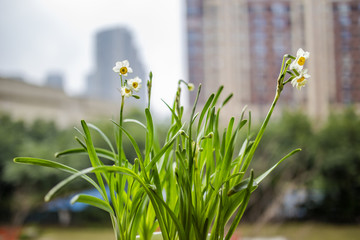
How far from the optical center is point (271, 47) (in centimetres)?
765

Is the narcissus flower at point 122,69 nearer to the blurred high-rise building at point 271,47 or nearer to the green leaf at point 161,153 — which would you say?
the green leaf at point 161,153

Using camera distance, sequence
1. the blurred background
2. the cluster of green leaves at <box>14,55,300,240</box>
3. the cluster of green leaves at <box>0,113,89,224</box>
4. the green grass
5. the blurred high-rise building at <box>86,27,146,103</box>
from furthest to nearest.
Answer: the blurred high-rise building at <box>86,27,146,103</box> → the cluster of green leaves at <box>0,113,89,224</box> → the blurred background → the green grass → the cluster of green leaves at <box>14,55,300,240</box>

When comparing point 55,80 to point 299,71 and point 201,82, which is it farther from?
point 299,71

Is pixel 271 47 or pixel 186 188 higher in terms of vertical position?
pixel 271 47

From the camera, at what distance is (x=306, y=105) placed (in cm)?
748

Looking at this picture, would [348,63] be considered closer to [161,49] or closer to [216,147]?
[161,49]

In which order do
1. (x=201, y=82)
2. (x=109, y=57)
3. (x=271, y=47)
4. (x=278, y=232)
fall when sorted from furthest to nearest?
(x=109, y=57), (x=201, y=82), (x=271, y=47), (x=278, y=232)

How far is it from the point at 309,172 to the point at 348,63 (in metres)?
1.94

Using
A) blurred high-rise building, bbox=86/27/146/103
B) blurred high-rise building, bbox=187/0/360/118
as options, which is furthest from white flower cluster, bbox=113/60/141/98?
blurred high-rise building, bbox=86/27/146/103

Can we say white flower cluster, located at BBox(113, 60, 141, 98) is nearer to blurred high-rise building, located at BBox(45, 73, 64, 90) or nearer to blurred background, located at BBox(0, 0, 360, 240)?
blurred background, located at BBox(0, 0, 360, 240)

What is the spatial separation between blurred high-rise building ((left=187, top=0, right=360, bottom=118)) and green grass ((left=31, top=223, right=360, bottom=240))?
78.0 inches

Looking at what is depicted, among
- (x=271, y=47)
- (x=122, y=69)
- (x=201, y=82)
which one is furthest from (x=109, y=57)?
(x=122, y=69)

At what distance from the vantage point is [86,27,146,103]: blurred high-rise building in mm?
8492

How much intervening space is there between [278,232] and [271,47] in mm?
3334
